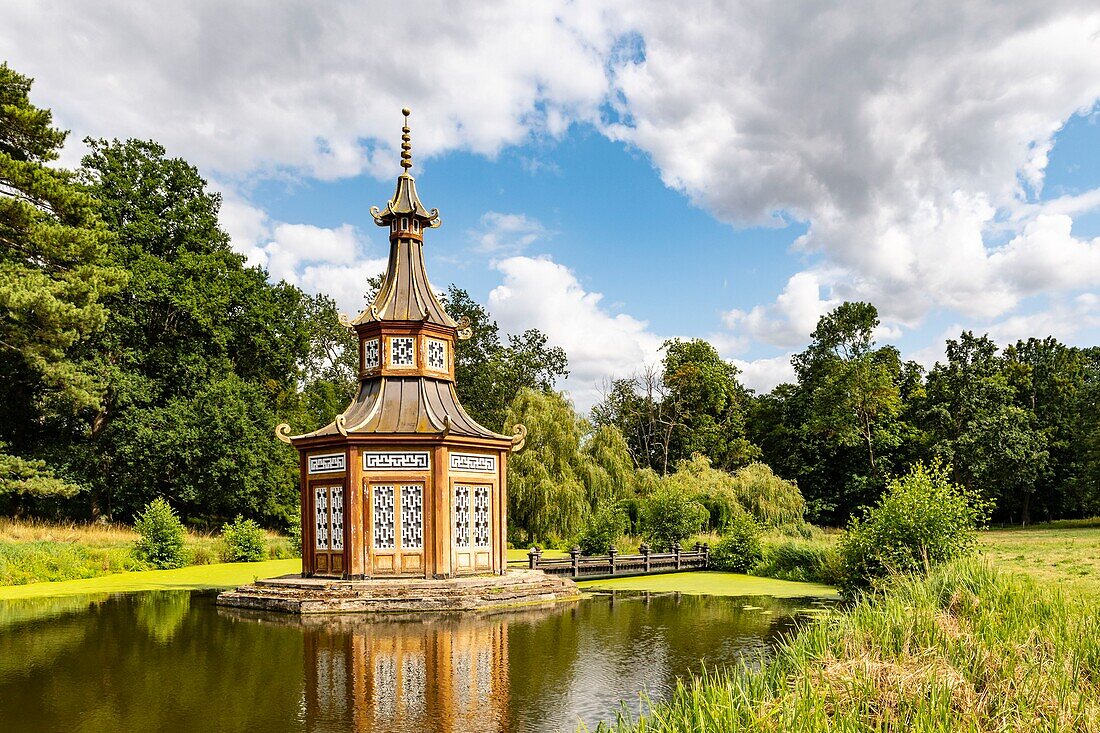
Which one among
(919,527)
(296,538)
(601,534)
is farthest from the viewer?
(296,538)

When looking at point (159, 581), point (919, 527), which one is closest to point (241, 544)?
point (159, 581)

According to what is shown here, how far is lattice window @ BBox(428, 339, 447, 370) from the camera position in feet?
68.2

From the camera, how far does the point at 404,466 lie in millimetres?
18625

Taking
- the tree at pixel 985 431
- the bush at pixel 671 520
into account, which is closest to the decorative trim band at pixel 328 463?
the bush at pixel 671 520

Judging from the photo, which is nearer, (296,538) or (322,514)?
(322,514)

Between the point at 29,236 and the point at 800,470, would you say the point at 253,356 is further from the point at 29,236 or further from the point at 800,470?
the point at 800,470

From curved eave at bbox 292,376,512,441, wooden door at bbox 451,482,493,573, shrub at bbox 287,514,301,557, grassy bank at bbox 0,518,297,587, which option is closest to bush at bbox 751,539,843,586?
wooden door at bbox 451,482,493,573

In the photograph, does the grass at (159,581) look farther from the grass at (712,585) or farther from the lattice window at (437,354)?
the grass at (712,585)

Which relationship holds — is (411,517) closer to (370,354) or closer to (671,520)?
(370,354)

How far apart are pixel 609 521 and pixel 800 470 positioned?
24466 mm

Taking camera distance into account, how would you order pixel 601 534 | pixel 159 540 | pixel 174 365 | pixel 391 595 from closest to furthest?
1. pixel 391 595
2. pixel 159 540
3. pixel 601 534
4. pixel 174 365

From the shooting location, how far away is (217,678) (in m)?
10.7

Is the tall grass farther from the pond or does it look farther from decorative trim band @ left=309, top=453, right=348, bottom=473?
decorative trim band @ left=309, top=453, right=348, bottom=473

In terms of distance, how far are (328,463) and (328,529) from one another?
1.58 m
